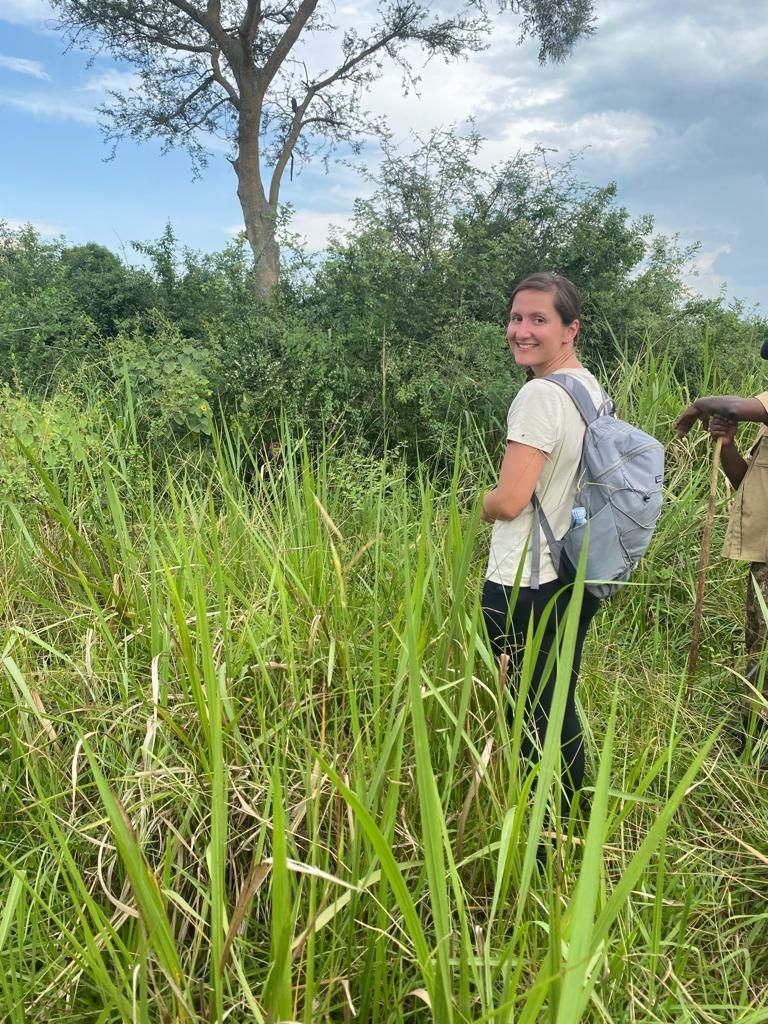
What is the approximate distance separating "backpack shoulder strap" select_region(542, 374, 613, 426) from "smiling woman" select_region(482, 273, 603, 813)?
19 millimetres

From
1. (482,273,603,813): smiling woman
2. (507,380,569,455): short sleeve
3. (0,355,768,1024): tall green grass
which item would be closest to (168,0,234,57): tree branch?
(0,355,768,1024): tall green grass

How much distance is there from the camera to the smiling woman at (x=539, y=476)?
218 centimetres

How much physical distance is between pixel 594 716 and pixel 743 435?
10.7 ft

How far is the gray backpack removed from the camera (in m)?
2.22

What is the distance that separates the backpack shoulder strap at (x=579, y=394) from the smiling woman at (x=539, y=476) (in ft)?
0.06

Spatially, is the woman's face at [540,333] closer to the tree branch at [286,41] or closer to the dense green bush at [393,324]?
the dense green bush at [393,324]

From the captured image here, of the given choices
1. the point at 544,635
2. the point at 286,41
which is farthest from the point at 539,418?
the point at 286,41

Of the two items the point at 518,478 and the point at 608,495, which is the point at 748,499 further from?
the point at 518,478

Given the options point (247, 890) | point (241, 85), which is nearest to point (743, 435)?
point (247, 890)

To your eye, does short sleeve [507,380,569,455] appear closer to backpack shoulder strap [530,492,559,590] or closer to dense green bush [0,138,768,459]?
backpack shoulder strap [530,492,559,590]

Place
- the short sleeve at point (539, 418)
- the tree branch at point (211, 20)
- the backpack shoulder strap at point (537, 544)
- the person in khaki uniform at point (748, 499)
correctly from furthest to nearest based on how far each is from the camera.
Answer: the tree branch at point (211, 20), the person in khaki uniform at point (748, 499), the backpack shoulder strap at point (537, 544), the short sleeve at point (539, 418)

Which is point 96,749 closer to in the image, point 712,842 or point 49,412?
point 712,842

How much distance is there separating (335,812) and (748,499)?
207 centimetres

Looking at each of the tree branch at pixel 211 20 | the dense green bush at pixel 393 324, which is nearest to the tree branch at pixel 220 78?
the tree branch at pixel 211 20
